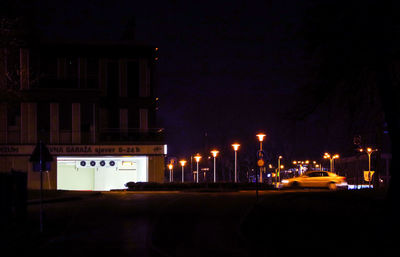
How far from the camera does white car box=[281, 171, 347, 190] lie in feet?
137

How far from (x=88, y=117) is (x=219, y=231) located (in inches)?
1360

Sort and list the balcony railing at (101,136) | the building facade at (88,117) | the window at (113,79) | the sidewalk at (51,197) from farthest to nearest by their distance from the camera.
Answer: the window at (113,79), the balcony railing at (101,136), the building facade at (88,117), the sidewalk at (51,197)

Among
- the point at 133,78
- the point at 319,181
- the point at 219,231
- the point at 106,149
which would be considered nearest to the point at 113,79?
the point at 133,78

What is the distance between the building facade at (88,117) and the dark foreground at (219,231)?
992 inches

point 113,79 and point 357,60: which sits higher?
point 113,79

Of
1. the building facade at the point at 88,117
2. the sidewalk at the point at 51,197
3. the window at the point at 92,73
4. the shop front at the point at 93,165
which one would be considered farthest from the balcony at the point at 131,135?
the sidewalk at the point at 51,197

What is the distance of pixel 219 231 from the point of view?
18.5 m

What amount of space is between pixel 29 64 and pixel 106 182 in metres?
13.0

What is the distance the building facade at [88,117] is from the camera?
5009 centimetres

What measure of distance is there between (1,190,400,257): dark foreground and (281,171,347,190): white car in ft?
59.3

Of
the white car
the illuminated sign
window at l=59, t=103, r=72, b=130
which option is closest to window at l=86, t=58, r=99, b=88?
window at l=59, t=103, r=72, b=130

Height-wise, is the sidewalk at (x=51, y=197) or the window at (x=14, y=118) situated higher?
the window at (x=14, y=118)

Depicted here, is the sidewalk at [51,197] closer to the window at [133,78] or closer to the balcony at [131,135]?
the balcony at [131,135]

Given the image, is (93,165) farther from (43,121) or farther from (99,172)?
(43,121)
